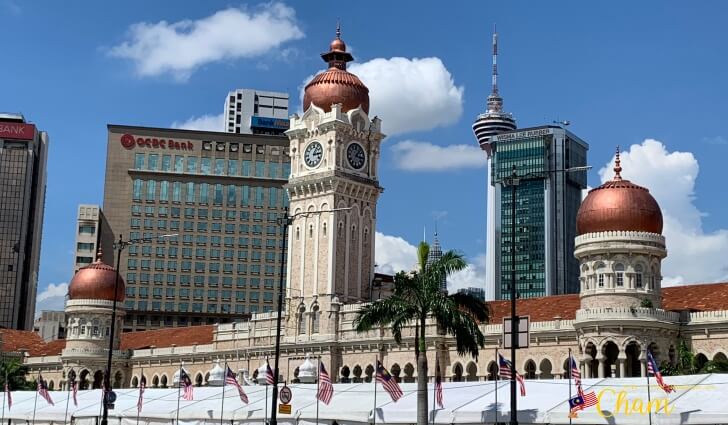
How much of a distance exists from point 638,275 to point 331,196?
2982 cm

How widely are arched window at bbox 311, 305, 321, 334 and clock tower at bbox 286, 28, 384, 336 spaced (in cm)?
8

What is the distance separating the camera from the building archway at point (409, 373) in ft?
259

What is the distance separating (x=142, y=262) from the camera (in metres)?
149

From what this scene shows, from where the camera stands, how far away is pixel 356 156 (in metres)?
89.6

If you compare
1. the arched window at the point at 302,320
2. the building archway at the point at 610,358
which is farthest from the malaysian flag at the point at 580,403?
the arched window at the point at 302,320

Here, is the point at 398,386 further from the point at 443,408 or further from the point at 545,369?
the point at 545,369

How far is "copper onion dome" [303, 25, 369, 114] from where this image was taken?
88.9m

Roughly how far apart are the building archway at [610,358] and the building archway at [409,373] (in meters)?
17.7

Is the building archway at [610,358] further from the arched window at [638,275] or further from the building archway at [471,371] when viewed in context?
the building archway at [471,371]

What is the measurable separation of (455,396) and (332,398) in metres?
6.82

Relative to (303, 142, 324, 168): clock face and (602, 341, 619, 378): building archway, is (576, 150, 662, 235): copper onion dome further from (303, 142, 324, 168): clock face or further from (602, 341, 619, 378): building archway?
(303, 142, 324, 168): clock face

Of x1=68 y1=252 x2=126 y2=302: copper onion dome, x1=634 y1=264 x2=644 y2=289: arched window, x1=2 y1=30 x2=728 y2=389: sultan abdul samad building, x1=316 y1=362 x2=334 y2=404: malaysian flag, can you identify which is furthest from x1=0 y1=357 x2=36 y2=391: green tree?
x1=634 y1=264 x2=644 y2=289: arched window

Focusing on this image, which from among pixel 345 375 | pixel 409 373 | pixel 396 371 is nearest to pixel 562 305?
pixel 409 373

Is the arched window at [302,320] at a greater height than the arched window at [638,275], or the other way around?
the arched window at [638,275]
